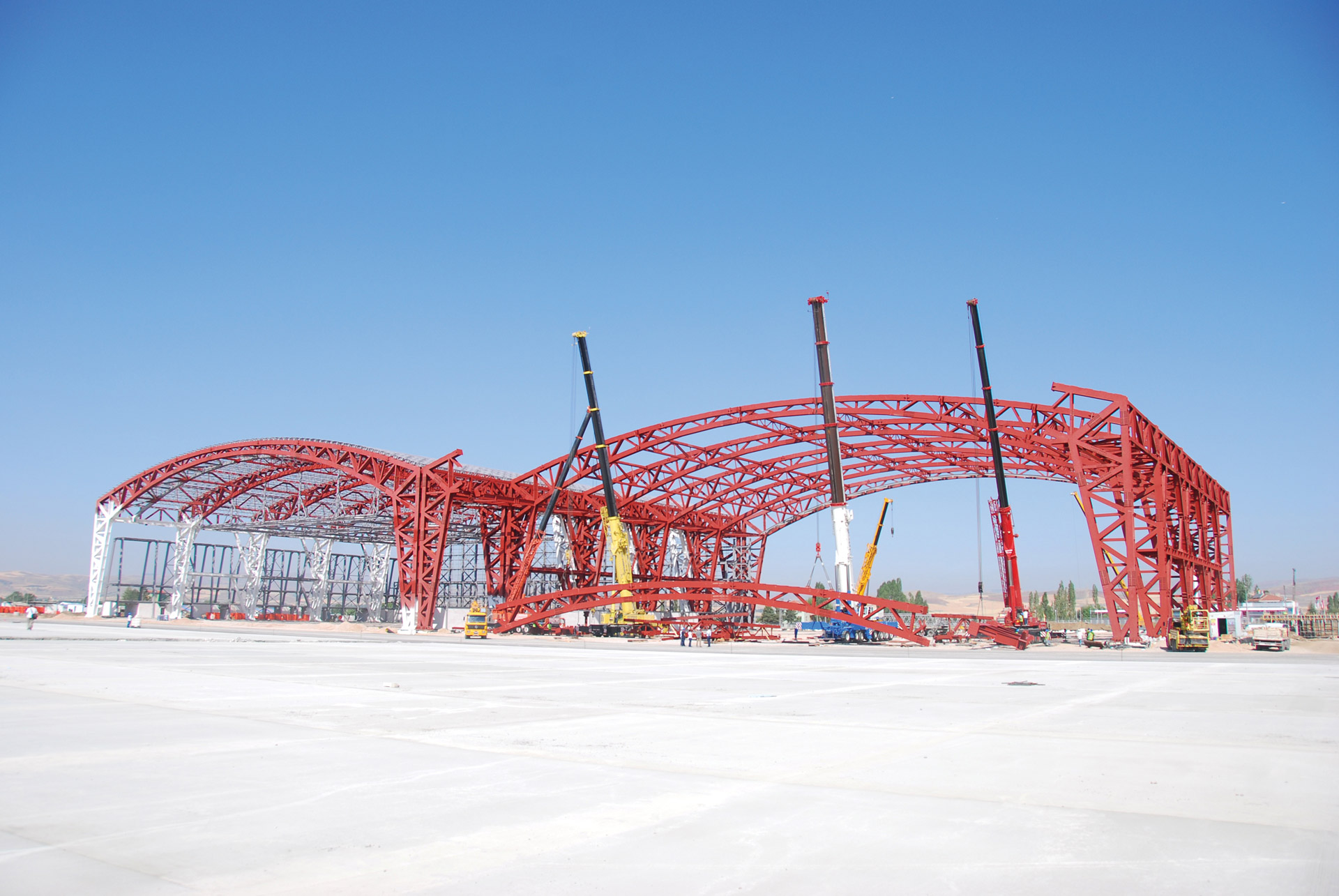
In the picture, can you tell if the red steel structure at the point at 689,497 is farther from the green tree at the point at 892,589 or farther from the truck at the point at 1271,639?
the green tree at the point at 892,589

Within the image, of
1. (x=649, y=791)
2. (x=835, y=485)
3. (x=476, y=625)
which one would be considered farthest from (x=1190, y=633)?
(x=649, y=791)

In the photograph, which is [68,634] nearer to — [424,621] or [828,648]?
[424,621]

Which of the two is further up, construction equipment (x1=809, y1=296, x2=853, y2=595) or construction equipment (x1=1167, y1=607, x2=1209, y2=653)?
construction equipment (x1=809, y1=296, x2=853, y2=595)

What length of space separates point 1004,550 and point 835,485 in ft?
Answer: 34.4

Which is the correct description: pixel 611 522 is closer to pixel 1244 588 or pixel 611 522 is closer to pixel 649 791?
pixel 649 791

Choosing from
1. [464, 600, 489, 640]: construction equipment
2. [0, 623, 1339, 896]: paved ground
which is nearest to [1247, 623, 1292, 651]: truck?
[0, 623, 1339, 896]: paved ground

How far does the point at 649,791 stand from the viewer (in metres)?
6.10

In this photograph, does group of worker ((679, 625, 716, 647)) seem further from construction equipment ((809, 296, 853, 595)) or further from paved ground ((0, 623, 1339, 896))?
paved ground ((0, 623, 1339, 896))

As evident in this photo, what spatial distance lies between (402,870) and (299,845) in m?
0.77

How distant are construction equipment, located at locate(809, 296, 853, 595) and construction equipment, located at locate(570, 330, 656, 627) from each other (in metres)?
11.9

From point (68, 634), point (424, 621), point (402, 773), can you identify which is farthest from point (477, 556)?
point (402, 773)

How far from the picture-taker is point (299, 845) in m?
4.64

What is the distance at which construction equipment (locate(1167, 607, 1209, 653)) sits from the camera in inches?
1377

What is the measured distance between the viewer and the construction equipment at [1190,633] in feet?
115
